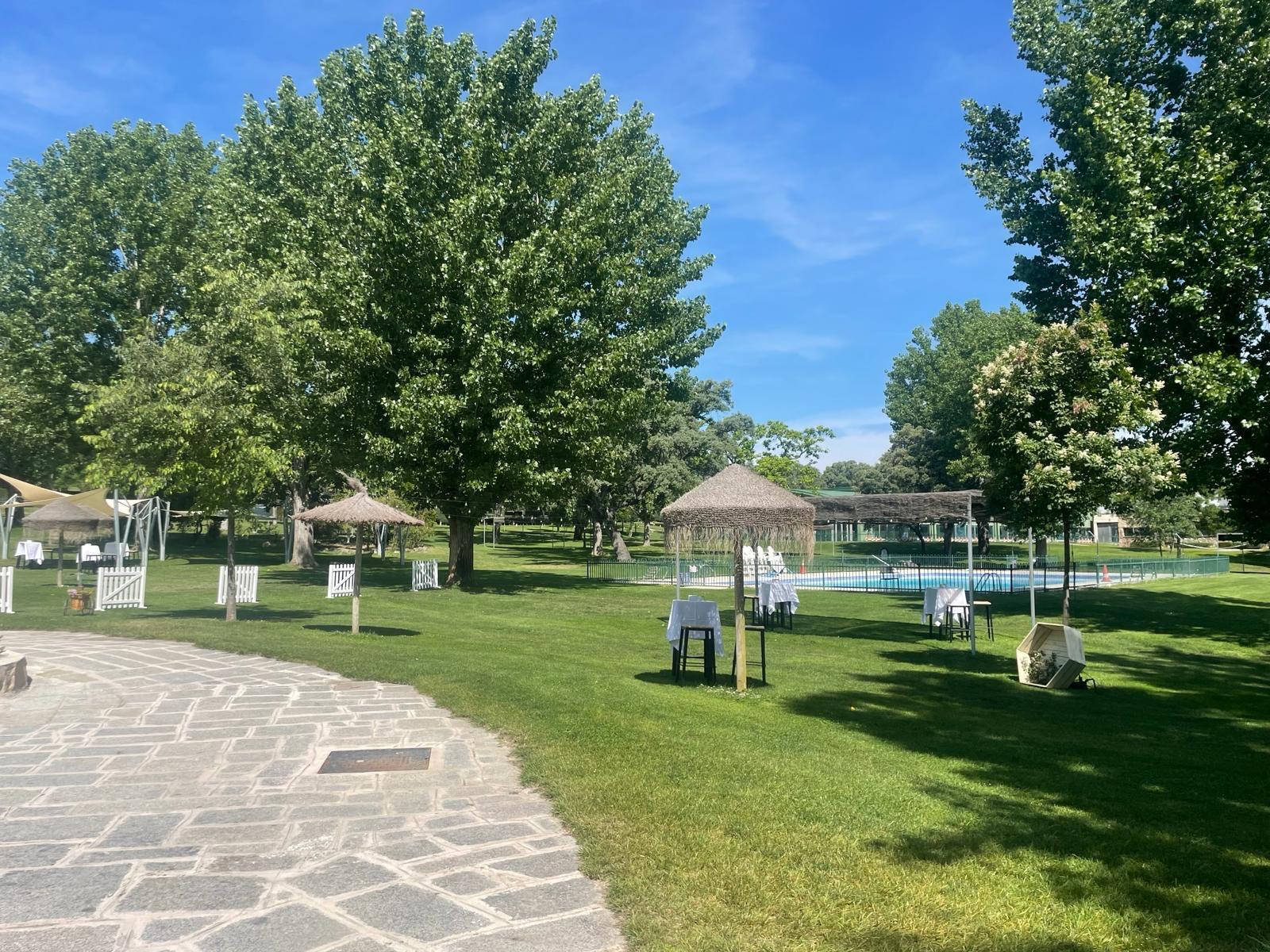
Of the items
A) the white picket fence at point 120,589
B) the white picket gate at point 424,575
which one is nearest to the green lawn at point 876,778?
the white picket fence at point 120,589

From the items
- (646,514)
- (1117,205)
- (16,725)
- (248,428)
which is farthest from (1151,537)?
(16,725)

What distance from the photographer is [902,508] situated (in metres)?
29.2

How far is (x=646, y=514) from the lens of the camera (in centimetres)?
5241

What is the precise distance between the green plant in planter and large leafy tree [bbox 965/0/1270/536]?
7.35 meters

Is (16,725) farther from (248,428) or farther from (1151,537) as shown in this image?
(1151,537)

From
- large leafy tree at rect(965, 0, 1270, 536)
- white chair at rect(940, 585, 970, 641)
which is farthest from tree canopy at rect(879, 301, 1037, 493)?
white chair at rect(940, 585, 970, 641)

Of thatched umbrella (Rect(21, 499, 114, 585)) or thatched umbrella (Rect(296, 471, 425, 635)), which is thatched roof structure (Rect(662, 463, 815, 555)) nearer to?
thatched umbrella (Rect(296, 471, 425, 635))

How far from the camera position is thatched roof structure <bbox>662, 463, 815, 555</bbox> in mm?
9781

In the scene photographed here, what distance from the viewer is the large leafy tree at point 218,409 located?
14703 millimetres

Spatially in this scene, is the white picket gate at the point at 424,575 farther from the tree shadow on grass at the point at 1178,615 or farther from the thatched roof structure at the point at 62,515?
the tree shadow on grass at the point at 1178,615

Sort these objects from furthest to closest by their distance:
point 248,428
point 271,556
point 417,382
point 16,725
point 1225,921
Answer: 1. point 271,556
2. point 417,382
3. point 248,428
4. point 16,725
5. point 1225,921

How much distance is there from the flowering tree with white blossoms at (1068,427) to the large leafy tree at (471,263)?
1227cm

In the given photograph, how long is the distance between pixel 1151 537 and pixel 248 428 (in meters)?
70.9

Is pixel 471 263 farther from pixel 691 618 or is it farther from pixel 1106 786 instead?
pixel 1106 786
